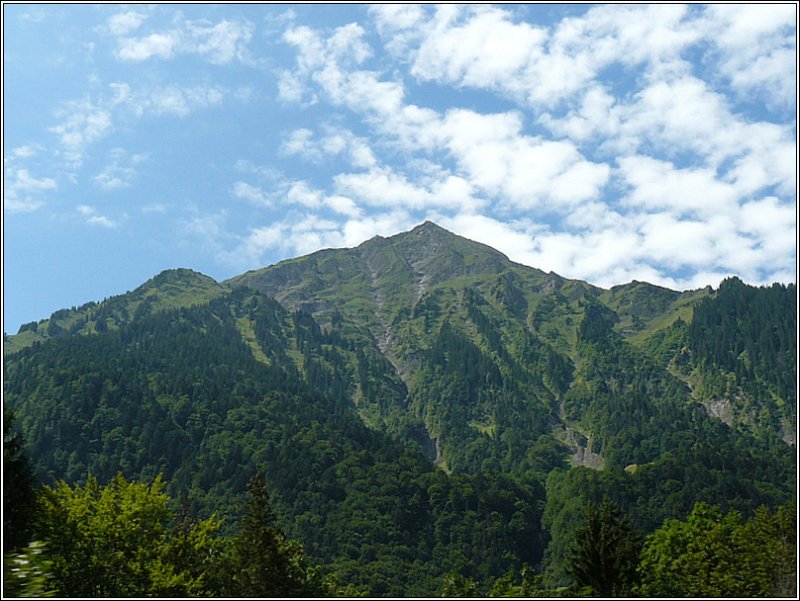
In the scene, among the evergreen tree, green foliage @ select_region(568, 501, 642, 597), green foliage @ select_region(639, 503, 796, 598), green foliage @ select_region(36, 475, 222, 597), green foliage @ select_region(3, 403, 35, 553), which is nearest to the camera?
green foliage @ select_region(3, 403, 35, 553)

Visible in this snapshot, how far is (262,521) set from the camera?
211ft

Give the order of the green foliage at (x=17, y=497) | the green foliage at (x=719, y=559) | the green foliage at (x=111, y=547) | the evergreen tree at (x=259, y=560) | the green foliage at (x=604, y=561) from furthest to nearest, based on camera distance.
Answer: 1. the green foliage at (x=719, y=559)
2. the green foliage at (x=604, y=561)
3. the evergreen tree at (x=259, y=560)
4. the green foliage at (x=111, y=547)
5. the green foliage at (x=17, y=497)

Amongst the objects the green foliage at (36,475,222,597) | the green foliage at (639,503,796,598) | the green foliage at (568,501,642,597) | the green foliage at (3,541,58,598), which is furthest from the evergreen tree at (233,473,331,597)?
the green foliage at (3,541,58,598)

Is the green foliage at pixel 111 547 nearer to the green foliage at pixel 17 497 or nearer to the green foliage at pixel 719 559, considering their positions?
the green foliage at pixel 17 497

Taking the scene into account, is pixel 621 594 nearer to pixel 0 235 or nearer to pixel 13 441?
pixel 13 441

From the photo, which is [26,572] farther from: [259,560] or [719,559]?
[719,559]

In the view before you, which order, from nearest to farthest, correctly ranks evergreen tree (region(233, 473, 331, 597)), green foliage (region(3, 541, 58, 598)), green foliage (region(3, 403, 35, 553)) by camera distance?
green foliage (region(3, 541, 58, 598))
green foliage (region(3, 403, 35, 553))
evergreen tree (region(233, 473, 331, 597))

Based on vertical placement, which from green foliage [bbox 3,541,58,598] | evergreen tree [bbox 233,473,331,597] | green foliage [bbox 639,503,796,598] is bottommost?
green foliage [bbox 639,503,796,598]

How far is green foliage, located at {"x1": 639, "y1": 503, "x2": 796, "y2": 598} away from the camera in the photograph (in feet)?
241

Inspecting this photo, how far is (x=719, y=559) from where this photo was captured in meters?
88.9

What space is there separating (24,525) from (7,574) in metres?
37.2

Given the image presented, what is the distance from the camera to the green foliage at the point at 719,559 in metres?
73.5

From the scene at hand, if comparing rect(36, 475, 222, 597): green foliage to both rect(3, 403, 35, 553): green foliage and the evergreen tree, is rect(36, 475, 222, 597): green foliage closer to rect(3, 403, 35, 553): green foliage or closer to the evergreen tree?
rect(3, 403, 35, 553): green foliage

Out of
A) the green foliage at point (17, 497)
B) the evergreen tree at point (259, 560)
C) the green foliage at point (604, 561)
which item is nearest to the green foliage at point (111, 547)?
the green foliage at point (17, 497)
